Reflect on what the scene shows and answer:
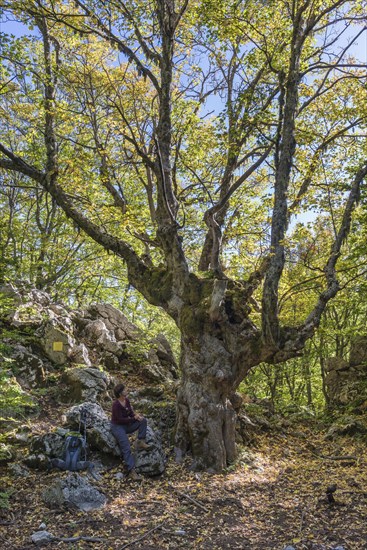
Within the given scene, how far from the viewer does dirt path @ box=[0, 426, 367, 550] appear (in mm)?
4570

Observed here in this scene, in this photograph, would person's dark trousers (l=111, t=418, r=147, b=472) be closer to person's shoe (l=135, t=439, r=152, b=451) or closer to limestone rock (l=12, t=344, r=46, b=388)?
person's shoe (l=135, t=439, r=152, b=451)

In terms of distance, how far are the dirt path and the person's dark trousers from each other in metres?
0.31

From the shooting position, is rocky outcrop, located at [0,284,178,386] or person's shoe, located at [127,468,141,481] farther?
rocky outcrop, located at [0,284,178,386]

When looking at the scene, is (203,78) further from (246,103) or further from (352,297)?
(352,297)

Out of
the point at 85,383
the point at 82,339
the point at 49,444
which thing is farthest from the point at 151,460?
the point at 82,339

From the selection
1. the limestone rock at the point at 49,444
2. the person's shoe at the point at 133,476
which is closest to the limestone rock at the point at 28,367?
the limestone rock at the point at 49,444

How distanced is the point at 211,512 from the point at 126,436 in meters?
1.94

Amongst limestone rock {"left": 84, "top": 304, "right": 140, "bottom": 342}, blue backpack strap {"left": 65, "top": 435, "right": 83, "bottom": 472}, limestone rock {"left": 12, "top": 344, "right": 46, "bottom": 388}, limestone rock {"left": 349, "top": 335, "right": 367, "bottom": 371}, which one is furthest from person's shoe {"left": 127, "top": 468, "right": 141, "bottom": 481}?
limestone rock {"left": 349, "top": 335, "right": 367, "bottom": 371}

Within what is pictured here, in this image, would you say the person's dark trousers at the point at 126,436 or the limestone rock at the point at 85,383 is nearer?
the person's dark trousers at the point at 126,436

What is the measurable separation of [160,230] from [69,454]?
4843 millimetres

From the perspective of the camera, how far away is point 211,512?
5.49 m

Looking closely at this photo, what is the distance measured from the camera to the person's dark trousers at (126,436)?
6.54m

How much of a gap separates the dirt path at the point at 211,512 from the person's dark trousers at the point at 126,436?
311mm

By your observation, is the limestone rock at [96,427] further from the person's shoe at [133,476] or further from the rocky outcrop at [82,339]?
the rocky outcrop at [82,339]
